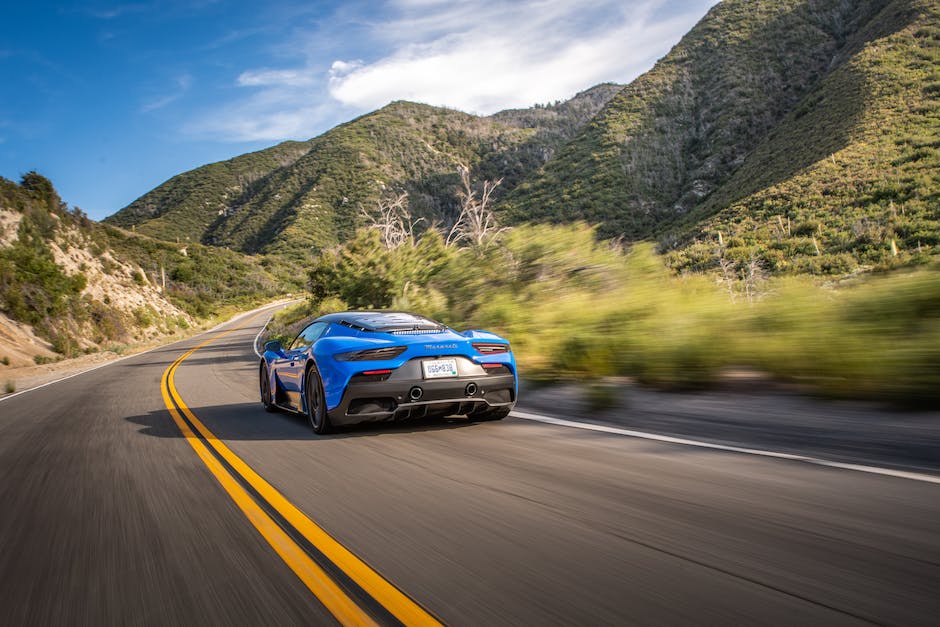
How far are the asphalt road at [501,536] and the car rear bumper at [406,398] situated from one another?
286mm

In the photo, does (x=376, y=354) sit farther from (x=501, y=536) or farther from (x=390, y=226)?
(x=390, y=226)

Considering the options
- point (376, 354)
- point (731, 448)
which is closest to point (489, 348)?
point (376, 354)

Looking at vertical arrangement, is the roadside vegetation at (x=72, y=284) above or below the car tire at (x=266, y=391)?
above

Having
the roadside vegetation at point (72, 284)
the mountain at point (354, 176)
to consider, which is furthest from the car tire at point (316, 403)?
the mountain at point (354, 176)

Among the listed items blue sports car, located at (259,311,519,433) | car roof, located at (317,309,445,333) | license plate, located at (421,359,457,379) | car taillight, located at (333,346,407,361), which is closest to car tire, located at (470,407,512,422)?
blue sports car, located at (259,311,519,433)

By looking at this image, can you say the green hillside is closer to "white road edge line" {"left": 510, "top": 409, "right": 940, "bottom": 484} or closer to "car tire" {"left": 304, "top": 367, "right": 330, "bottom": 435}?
"white road edge line" {"left": 510, "top": 409, "right": 940, "bottom": 484}

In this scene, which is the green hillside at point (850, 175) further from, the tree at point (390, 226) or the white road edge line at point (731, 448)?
the white road edge line at point (731, 448)

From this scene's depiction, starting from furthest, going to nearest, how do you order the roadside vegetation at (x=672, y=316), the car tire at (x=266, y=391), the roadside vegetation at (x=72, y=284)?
the roadside vegetation at (x=72, y=284) < the car tire at (x=266, y=391) < the roadside vegetation at (x=672, y=316)

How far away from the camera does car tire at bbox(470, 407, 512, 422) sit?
21.4 feet

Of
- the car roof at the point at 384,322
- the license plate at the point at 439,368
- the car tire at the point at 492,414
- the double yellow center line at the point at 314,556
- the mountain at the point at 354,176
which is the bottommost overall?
the car tire at the point at 492,414

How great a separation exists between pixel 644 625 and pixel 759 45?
61435mm

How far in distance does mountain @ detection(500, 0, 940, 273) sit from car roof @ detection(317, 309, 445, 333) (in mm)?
14139

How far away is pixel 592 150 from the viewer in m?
51.2

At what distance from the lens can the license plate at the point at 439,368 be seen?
5.87 m
